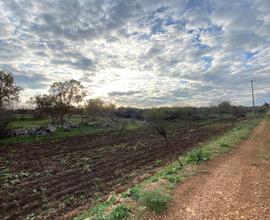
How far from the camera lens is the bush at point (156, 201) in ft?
21.7

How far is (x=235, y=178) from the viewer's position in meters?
9.48

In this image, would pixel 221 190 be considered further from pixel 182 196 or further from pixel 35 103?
pixel 35 103

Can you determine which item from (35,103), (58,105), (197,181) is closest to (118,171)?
(197,181)

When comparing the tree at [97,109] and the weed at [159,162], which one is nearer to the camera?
the weed at [159,162]

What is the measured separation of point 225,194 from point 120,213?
316cm

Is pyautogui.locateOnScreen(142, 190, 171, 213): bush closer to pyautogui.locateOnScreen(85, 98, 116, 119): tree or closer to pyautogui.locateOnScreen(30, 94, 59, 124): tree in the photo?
pyautogui.locateOnScreen(30, 94, 59, 124): tree

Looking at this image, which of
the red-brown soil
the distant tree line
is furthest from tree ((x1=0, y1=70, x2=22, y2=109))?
the red-brown soil

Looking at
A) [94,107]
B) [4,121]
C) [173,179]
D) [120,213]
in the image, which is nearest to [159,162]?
[173,179]

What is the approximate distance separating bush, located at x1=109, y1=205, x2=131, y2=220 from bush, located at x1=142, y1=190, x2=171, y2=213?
0.55 m

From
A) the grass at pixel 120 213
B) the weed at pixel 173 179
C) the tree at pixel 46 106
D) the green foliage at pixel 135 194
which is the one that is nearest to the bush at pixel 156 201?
the green foliage at pixel 135 194

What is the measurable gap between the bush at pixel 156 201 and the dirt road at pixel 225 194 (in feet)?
0.59

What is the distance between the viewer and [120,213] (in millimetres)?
6293

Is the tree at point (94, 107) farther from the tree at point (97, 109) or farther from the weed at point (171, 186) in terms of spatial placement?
the weed at point (171, 186)

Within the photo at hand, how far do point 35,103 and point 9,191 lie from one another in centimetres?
4090
